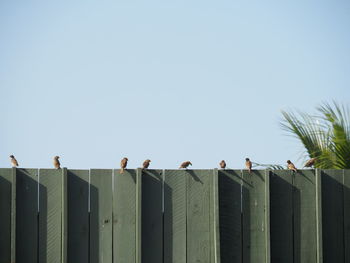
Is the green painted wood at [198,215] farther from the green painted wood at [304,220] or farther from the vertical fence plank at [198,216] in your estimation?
the green painted wood at [304,220]

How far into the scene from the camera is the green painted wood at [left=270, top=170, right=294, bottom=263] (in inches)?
419

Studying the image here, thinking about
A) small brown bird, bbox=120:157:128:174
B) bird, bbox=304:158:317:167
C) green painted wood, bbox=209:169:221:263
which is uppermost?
bird, bbox=304:158:317:167

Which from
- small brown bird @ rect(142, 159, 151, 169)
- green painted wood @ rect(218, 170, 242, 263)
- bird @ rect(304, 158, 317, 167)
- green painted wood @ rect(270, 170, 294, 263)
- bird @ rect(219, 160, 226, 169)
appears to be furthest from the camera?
bird @ rect(219, 160, 226, 169)

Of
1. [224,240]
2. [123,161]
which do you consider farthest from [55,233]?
[224,240]

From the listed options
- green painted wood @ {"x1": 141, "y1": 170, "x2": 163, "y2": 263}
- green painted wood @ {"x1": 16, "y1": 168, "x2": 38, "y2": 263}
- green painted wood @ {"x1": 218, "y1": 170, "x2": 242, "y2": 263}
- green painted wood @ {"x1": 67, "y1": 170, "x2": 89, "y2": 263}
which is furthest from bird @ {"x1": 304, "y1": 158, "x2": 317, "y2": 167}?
green painted wood @ {"x1": 16, "y1": 168, "x2": 38, "y2": 263}

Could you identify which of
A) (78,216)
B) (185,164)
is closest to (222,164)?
(185,164)

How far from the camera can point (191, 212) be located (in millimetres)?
10422

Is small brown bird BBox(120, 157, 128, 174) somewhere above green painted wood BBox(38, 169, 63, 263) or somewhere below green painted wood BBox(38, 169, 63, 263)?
above

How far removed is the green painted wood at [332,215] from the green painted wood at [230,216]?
142cm

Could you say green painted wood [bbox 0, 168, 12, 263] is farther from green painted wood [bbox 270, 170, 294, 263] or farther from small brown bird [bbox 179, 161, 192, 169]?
green painted wood [bbox 270, 170, 294, 263]

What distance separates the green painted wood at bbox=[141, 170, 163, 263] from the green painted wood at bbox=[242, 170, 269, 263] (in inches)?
50.4

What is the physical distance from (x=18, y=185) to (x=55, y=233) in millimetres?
880

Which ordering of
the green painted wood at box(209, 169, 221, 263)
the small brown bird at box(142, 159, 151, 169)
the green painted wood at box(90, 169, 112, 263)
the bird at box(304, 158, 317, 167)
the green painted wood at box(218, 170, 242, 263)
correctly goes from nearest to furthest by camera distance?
the green painted wood at box(90, 169, 112, 263), the green painted wood at box(209, 169, 221, 263), the green painted wood at box(218, 170, 242, 263), the small brown bird at box(142, 159, 151, 169), the bird at box(304, 158, 317, 167)

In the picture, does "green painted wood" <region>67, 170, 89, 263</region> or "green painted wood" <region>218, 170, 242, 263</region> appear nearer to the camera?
"green painted wood" <region>67, 170, 89, 263</region>
